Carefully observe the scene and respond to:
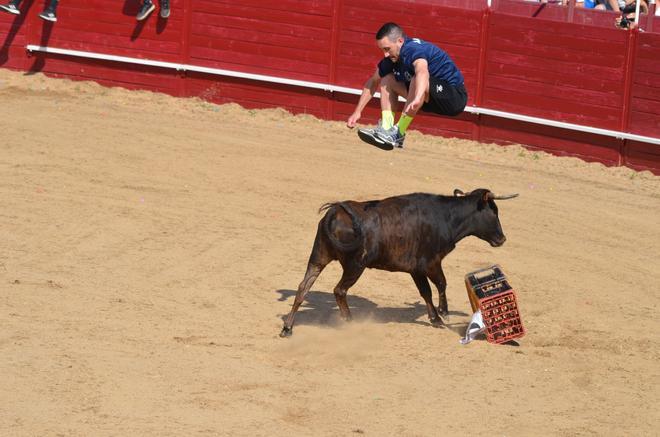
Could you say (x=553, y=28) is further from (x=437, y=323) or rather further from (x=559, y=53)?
(x=437, y=323)

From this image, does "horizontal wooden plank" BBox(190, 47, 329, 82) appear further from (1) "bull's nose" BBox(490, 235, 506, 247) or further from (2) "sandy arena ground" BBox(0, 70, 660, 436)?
(1) "bull's nose" BBox(490, 235, 506, 247)

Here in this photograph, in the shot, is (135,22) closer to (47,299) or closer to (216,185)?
(216,185)

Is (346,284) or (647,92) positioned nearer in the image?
(346,284)

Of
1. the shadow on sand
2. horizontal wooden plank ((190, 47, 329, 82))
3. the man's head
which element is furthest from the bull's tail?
horizontal wooden plank ((190, 47, 329, 82))

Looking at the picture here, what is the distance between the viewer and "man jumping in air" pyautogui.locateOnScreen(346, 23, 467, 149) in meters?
9.23

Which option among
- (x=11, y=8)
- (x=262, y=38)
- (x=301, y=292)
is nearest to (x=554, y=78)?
(x=262, y=38)

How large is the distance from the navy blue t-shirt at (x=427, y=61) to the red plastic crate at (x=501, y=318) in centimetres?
183

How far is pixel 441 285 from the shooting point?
30.7ft

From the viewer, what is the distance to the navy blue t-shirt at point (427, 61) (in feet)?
30.7

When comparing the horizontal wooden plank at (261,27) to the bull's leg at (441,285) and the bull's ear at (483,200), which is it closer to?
the bull's ear at (483,200)

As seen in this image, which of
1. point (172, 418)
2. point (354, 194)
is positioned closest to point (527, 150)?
point (354, 194)

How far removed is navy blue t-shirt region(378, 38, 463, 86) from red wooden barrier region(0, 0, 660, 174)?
21.2ft

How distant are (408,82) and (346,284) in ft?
5.99

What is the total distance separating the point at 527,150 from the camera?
16.2 metres
